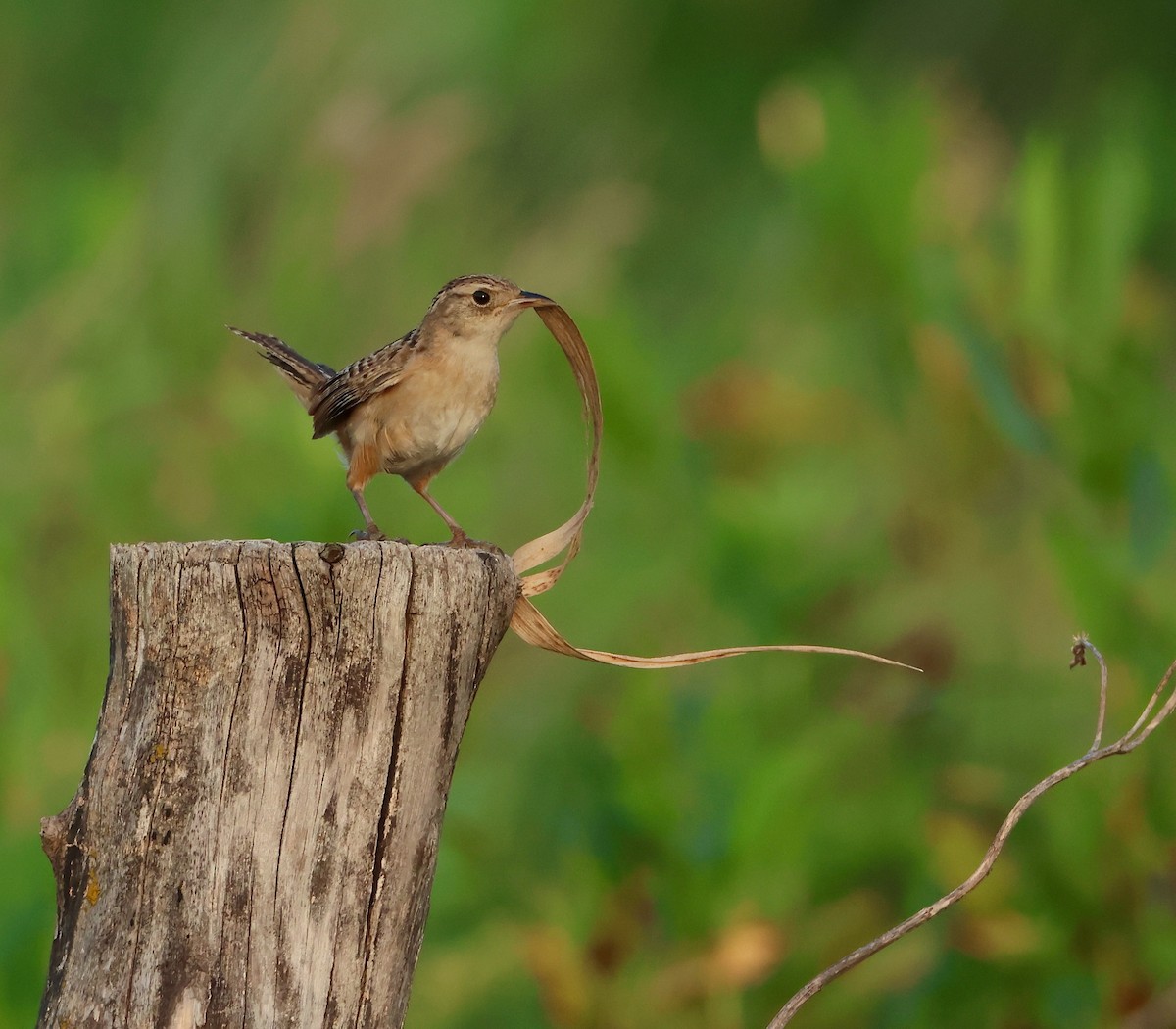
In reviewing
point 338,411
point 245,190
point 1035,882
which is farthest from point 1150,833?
point 245,190

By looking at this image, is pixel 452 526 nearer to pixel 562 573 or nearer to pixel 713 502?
pixel 562 573

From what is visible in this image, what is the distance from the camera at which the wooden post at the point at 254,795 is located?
2.47 meters

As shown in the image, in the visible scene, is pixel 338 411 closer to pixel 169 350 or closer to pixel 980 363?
pixel 980 363

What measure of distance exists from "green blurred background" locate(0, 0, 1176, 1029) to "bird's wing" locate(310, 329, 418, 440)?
144cm

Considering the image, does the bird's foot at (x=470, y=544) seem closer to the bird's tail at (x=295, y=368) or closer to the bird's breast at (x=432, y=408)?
the bird's breast at (x=432, y=408)

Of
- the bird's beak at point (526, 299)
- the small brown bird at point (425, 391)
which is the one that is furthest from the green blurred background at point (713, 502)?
the bird's beak at point (526, 299)

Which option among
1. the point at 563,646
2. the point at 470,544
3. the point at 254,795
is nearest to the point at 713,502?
the point at 470,544

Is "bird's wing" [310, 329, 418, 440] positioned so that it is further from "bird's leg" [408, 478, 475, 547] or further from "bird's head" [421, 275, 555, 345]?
"bird's leg" [408, 478, 475, 547]

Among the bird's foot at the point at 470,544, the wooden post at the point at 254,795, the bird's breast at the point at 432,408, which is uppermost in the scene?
the bird's breast at the point at 432,408

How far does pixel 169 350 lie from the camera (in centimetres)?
783

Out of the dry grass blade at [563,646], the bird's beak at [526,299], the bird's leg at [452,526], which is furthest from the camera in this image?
the bird's beak at [526,299]

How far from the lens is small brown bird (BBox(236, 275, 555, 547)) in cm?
397

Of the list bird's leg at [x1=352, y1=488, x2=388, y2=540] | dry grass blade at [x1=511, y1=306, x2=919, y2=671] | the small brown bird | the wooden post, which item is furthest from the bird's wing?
the wooden post

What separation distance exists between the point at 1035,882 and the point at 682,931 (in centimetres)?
145
